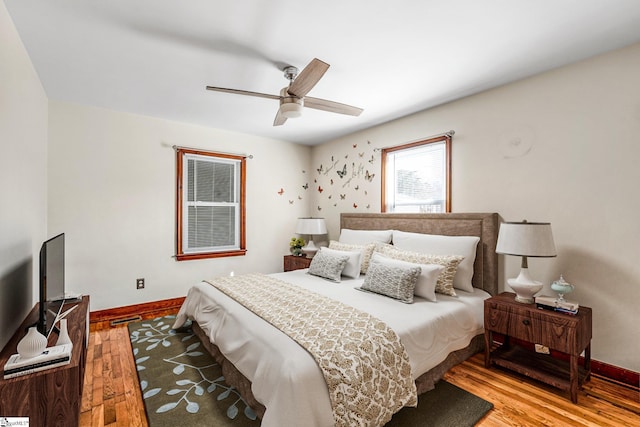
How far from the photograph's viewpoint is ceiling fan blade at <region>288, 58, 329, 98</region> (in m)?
1.88

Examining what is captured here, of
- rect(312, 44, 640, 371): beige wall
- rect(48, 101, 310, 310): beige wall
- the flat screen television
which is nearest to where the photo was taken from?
the flat screen television

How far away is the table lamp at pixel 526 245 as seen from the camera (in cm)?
222

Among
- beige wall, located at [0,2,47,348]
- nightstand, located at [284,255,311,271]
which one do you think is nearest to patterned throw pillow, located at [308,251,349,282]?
nightstand, located at [284,255,311,271]

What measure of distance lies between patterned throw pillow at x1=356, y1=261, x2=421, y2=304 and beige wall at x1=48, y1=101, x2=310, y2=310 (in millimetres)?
2496

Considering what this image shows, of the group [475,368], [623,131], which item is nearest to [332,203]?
[475,368]

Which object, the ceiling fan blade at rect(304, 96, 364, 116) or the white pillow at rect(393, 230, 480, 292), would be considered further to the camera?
the white pillow at rect(393, 230, 480, 292)

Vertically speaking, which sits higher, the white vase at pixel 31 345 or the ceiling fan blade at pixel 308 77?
the ceiling fan blade at pixel 308 77

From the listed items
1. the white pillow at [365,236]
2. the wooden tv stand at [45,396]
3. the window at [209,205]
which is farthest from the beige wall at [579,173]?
the wooden tv stand at [45,396]

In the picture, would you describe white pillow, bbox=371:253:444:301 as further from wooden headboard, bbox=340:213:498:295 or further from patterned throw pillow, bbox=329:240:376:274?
patterned throw pillow, bbox=329:240:376:274

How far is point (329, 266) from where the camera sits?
3160 millimetres

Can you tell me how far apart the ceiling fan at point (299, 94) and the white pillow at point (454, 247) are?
1.47 metres

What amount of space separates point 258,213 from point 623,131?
4.08 m

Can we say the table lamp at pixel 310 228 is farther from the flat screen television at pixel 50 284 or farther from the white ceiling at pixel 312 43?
the flat screen television at pixel 50 284

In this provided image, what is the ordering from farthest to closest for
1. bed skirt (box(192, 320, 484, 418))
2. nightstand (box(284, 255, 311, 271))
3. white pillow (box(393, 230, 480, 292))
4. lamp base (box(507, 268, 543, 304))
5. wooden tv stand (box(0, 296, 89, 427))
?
nightstand (box(284, 255, 311, 271))
white pillow (box(393, 230, 480, 292))
lamp base (box(507, 268, 543, 304))
bed skirt (box(192, 320, 484, 418))
wooden tv stand (box(0, 296, 89, 427))
